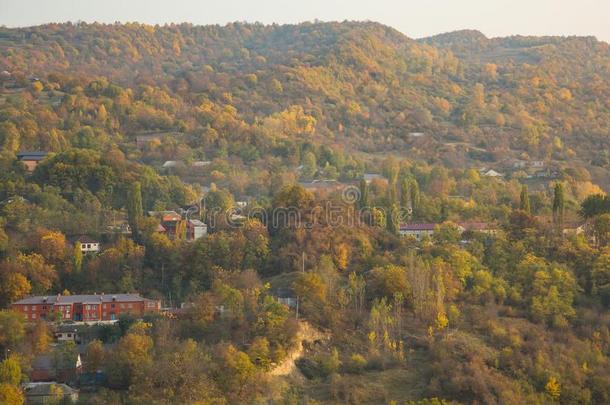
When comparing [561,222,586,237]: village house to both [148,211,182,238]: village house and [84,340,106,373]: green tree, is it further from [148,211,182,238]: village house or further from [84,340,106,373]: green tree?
[84,340,106,373]: green tree

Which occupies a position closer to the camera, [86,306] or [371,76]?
[86,306]

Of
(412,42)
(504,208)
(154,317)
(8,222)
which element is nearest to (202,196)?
(8,222)

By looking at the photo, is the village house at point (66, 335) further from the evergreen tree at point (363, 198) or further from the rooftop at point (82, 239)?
the evergreen tree at point (363, 198)

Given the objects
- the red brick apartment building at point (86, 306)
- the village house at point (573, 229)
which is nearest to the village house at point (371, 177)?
the village house at point (573, 229)

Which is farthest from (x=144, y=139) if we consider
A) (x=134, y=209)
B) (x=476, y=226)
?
(x=476, y=226)

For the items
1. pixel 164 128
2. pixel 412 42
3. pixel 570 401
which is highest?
pixel 412 42

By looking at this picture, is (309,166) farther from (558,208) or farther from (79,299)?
(79,299)

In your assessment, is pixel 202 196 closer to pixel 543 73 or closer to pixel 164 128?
pixel 164 128
